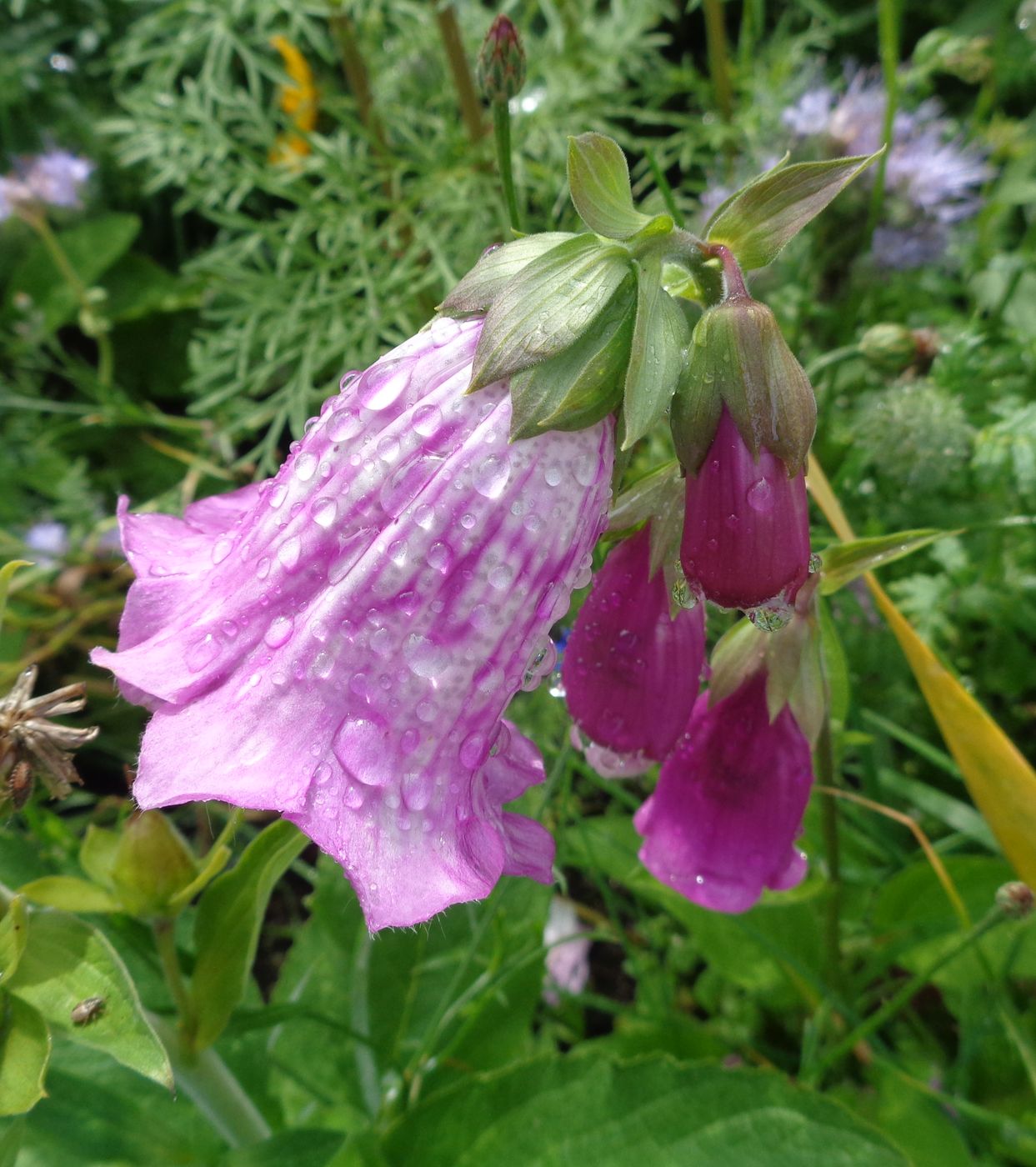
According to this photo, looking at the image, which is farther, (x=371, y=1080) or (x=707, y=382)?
(x=371, y=1080)

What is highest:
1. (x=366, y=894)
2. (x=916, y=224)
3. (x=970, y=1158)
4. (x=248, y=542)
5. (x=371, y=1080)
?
(x=248, y=542)

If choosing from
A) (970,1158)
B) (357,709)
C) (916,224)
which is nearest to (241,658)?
(357,709)

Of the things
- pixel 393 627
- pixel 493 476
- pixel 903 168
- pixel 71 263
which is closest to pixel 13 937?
pixel 393 627

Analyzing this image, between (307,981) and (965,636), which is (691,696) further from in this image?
(965,636)

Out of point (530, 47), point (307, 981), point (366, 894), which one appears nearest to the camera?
point (366, 894)

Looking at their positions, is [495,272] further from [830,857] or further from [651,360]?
[830,857]

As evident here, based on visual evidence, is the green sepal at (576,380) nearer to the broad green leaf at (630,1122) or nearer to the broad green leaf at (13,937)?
the broad green leaf at (13,937)

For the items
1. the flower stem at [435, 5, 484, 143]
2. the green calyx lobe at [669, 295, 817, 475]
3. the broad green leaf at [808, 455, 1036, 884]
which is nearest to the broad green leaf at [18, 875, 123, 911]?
the green calyx lobe at [669, 295, 817, 475]
